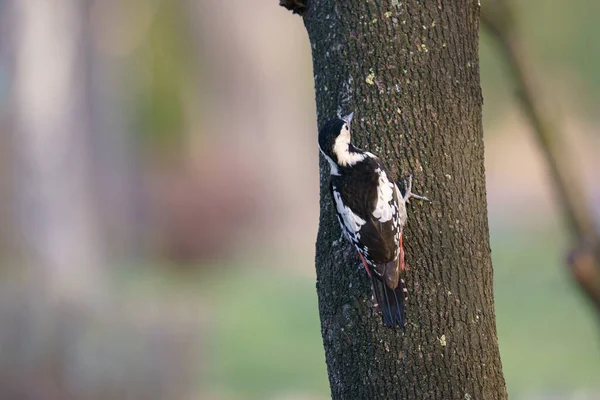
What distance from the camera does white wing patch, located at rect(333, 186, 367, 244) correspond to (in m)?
2.40

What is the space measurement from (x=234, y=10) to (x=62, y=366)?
48.9ft

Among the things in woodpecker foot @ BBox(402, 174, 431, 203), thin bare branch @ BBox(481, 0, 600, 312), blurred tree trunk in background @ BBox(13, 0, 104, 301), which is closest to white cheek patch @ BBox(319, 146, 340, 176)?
woodpecker foot @ BBox(402, 174, 431, 203)

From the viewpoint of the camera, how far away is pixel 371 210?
2623 millimetres

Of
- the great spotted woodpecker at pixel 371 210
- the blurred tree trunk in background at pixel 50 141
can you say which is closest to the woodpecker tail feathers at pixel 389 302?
the great spotted woodpecker at pixel 371 210

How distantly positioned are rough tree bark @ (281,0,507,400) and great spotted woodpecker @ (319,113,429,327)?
0.13 ft

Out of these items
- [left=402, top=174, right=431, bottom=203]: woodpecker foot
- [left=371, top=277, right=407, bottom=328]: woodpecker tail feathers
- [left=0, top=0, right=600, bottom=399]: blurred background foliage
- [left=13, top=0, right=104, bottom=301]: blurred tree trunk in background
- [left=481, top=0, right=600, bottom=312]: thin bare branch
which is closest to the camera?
[left=481, top=0, right=600, bottom=312]: thin bare branch

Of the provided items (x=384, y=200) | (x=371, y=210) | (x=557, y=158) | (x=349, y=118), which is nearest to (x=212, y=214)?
(x=371, y=210)

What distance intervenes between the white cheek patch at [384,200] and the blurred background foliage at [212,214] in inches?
24.0

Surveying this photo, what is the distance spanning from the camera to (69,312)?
23.0 feet

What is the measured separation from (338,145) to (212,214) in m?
14.2

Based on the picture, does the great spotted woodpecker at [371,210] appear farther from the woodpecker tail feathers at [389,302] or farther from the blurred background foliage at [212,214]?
the blurred background foliage at [212,214]

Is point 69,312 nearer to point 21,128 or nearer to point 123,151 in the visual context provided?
point 21,128

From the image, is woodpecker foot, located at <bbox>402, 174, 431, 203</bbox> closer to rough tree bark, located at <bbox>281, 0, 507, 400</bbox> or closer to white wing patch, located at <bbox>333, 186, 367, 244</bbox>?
rough tree bark, located at <bbox>281, 0, 507, 400</bbox>

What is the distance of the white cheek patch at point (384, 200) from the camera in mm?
2426
